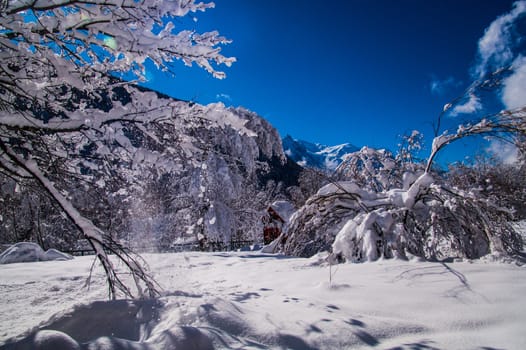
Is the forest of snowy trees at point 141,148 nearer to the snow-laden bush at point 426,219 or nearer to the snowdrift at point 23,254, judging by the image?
the snow-laden bush at point 426,219

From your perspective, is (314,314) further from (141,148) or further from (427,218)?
(427,218)

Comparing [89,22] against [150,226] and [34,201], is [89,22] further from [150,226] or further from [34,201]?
[150,226]

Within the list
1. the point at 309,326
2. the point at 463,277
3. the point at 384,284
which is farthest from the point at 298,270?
the point at 309,326

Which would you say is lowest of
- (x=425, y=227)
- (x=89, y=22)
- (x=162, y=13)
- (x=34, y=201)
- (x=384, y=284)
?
(x=384, y=284)

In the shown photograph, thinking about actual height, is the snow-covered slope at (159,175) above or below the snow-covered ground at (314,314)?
above

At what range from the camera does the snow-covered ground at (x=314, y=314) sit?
52.5 inches

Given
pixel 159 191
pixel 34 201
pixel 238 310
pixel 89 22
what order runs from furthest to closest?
1. pixel 159 191
2. pixel 34 201
3. pixel 89 22
4. pixel 238 310

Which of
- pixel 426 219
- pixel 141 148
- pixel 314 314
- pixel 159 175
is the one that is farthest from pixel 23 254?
pixel 426 219

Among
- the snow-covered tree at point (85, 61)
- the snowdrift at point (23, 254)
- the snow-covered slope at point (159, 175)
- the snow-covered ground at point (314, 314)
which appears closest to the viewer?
the snow-covered ground at point (314, 314)

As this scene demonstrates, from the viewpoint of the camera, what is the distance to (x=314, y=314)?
1.71 meters

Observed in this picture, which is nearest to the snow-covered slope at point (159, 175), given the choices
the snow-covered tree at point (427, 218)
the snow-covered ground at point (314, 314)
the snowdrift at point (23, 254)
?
the snowdrift at point (23, 254)

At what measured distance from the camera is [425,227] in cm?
368

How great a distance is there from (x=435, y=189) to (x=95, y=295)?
159 inches

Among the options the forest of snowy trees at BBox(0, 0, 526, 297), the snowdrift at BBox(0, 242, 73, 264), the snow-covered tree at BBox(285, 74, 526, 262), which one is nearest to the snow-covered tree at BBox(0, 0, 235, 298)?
the forest of snowy trees at BBox(0, 0, 526, 297)
